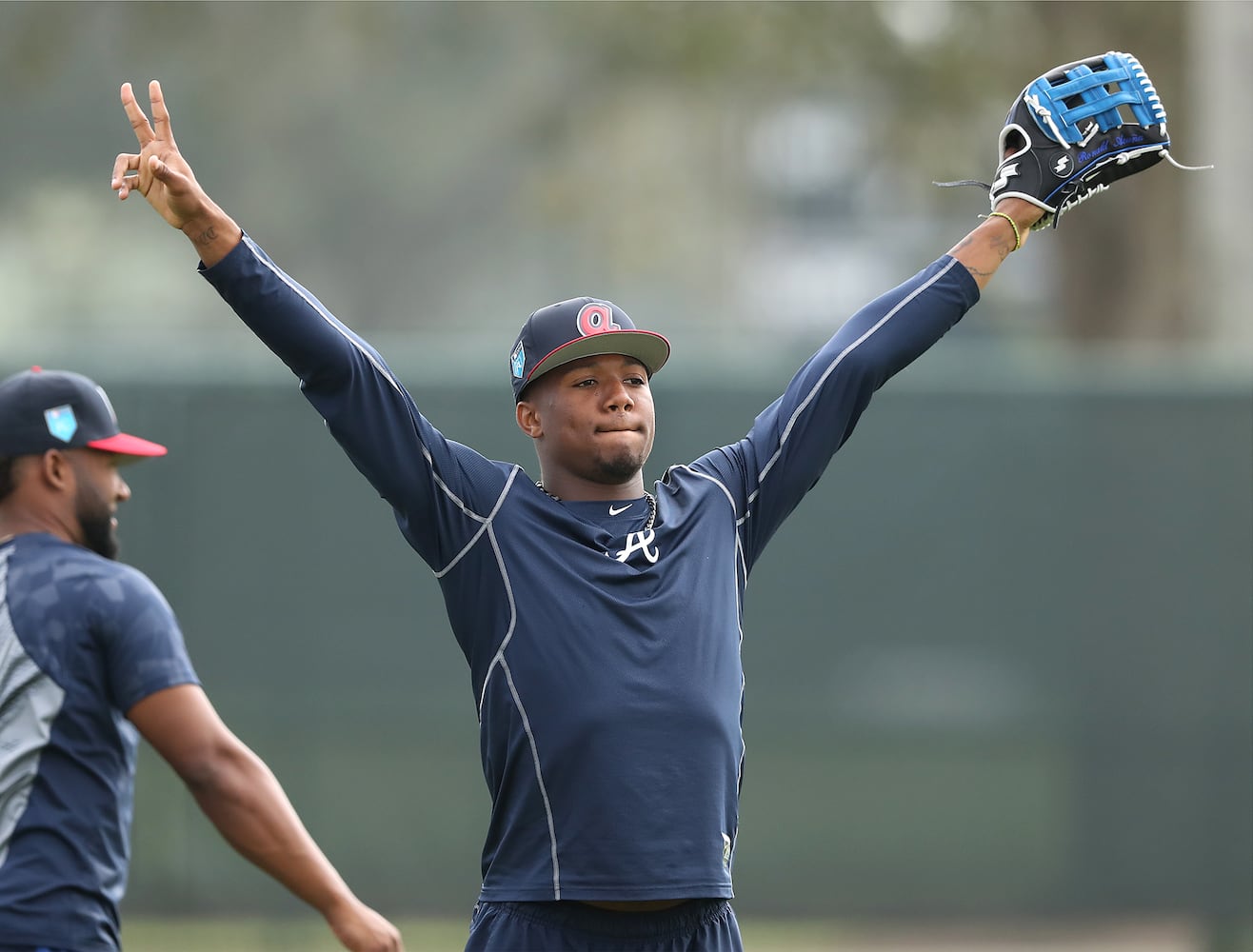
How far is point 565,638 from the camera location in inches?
141

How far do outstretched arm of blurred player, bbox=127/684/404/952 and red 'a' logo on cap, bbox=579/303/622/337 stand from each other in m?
1.21

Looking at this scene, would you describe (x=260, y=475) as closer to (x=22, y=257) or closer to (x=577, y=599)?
(x=577, y=599)

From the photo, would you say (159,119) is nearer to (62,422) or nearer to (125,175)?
(125,175)

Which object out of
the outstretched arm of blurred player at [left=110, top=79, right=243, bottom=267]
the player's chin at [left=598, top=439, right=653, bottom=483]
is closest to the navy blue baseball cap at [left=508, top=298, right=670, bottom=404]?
the player's chin at [left=598, top=439, right=653, bottom=483]

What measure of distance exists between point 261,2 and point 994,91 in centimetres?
845

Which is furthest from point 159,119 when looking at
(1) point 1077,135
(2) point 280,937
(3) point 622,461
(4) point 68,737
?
(2) point 280,937

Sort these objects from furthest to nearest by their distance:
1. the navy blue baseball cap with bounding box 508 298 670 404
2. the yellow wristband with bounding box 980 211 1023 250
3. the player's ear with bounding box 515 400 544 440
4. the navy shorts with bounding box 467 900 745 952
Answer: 1. the yellow wristband with bounding box 980 211 1023 250
2. the player's ear with bounding box 515 400 544 440
3. the navy blue baseball cap with bounding box 508 298 670 404
4. the navy shorts with bounding box 467 900 745 952

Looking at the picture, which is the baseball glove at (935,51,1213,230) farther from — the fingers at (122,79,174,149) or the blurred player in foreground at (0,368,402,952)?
the blurred player in foreground at (0,368,402,952)

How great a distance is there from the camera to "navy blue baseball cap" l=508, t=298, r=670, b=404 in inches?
150

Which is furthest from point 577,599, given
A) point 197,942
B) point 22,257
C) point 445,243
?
point 445,243

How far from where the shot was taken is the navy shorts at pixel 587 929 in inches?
Result: 139

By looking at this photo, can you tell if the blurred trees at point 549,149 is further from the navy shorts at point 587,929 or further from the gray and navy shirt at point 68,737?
the gray and navy shirt at point 68,737

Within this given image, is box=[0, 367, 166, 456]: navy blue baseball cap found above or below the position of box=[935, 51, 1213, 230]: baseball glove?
below

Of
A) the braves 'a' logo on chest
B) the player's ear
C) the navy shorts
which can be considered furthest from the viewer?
the player's ear
